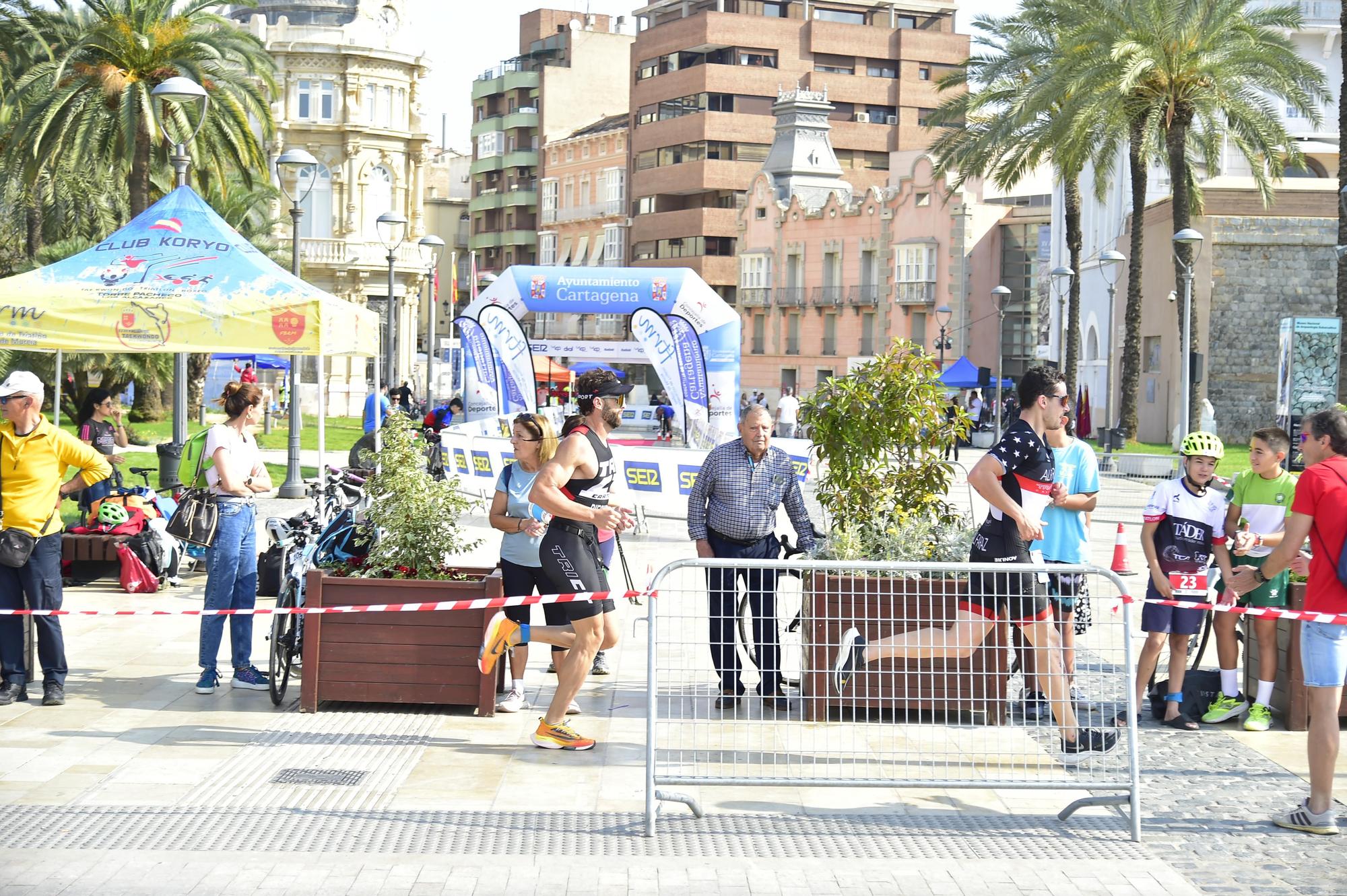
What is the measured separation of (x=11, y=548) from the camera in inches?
323

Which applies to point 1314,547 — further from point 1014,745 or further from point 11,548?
point 11,548

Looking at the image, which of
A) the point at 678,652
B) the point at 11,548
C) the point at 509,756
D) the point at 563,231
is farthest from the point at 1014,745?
the point at 563,231

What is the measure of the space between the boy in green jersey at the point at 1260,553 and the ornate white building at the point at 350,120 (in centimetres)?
5784

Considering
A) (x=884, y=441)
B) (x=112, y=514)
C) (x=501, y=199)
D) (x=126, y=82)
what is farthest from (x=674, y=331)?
(x=501, y=199)

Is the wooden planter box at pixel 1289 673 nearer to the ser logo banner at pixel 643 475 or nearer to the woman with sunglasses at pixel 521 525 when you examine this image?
the woman with sunglasses at pixel 521 525

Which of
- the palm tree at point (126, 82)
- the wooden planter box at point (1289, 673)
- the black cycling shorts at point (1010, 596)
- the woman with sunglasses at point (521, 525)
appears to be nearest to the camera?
the black cycling shorts at point (1010, 596)

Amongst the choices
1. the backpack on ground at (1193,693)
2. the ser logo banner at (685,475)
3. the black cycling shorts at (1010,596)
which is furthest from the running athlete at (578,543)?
the ser logo banner at (685,475)

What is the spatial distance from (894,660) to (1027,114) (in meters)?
26.6

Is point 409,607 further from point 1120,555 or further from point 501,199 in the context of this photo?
point 501,199

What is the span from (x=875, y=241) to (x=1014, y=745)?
225ft

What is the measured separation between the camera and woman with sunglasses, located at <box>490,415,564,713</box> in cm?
794

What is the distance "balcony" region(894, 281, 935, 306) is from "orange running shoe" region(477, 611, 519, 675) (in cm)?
6388

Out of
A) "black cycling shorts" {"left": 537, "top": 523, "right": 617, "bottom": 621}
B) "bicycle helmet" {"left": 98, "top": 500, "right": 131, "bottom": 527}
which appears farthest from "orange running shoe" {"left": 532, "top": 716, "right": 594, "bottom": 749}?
"bicycle helmet" {"left": 98, "top": 500, "right": 131, "bottom": 527}

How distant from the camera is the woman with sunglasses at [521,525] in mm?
7938
